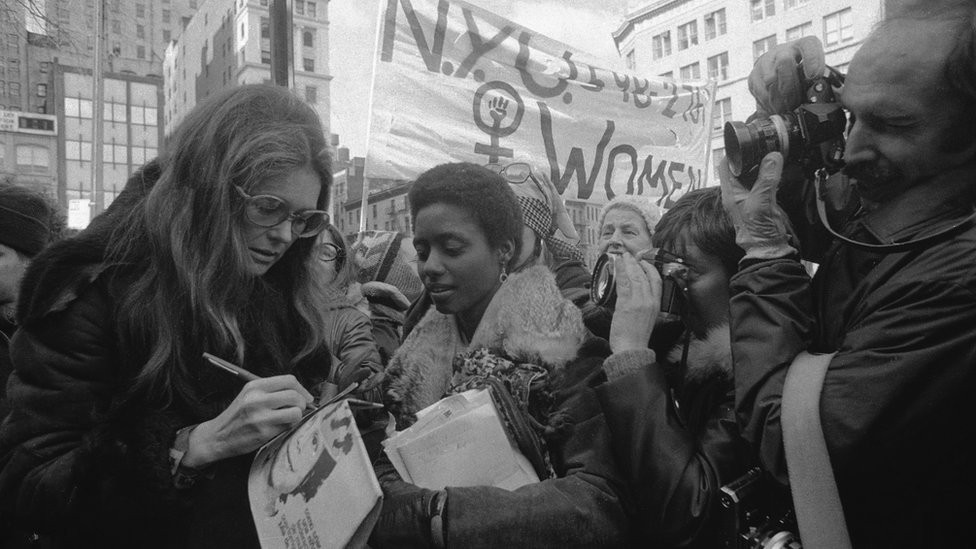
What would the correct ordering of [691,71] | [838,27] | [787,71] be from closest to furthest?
1. [787,71]
2. [838,27]
3. [691,71]

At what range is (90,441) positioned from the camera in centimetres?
135

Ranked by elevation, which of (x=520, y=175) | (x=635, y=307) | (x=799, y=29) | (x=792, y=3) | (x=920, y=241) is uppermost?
(x=792, y=3)

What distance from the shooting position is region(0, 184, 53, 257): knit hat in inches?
99.0

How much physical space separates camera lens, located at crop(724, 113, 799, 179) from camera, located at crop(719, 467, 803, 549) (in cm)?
69

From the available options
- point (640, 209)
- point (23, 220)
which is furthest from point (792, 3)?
point (23, 220)

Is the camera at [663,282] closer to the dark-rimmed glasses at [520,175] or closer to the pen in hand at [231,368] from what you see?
the pen in hand at [231,368]

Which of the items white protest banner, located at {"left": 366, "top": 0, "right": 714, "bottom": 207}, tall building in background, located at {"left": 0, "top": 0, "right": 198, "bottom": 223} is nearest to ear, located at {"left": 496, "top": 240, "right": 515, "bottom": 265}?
white protest banner, located at {"left": 366, "top": 0, "right": 714, "bottom": 207}

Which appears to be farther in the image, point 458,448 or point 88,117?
point 88,117

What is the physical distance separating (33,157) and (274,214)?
5723cm

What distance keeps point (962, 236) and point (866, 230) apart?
0.60 ft

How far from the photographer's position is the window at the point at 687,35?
48438mm

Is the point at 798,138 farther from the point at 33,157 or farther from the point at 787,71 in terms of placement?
the point at 33,157

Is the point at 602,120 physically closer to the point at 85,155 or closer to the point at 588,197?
the point at 588,197

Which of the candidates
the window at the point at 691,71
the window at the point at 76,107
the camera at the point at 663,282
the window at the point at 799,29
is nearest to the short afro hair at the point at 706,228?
the camera at the point at 663,282
